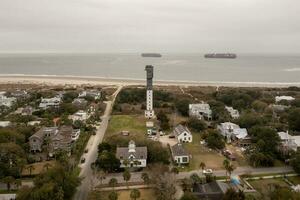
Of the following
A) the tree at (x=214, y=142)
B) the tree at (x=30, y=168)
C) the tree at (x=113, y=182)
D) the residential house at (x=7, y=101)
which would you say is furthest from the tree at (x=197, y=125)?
the residential house at (x=7, y=101)

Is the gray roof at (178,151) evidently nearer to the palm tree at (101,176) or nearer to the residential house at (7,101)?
the palm tree at (101,176)

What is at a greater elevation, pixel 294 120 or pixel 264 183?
pixel 294 120

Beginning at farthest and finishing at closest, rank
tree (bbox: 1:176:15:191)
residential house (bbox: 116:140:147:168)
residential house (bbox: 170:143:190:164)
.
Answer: residential house (bbox: 170:143:190:164) < residential house (bbox: 116:140:147:168) < tree (bbox: 1:176:15:191)

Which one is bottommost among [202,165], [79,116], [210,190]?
[210,190]

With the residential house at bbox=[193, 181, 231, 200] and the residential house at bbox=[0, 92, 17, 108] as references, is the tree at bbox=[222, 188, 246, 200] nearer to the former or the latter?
the residential house at bbox=[193, 181, 231, 200]

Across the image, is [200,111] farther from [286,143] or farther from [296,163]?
[296,163]

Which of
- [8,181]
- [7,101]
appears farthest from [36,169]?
[7,101]

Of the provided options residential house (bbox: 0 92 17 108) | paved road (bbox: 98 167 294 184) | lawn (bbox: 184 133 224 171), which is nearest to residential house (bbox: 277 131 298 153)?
paved road (bbox: 98 167 294 184)
